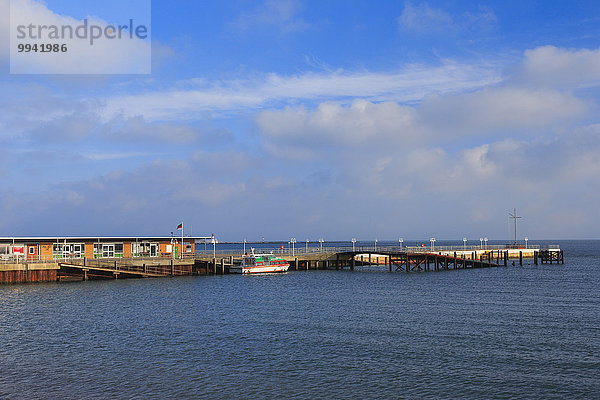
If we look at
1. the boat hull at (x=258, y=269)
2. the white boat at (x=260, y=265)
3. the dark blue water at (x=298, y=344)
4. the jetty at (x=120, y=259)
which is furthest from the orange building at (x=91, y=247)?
the dark blue water at (x=298, y=344)

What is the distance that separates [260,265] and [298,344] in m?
55.1

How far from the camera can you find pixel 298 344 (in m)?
34.0

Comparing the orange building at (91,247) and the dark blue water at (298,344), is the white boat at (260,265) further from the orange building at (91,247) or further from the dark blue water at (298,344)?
the dark blue water at (298,344)

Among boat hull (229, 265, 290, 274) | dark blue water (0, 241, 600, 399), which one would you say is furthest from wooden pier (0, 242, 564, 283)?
dark blue water (0, 241, 600, 399)

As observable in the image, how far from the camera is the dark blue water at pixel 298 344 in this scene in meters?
25.3

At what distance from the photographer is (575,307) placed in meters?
48.9

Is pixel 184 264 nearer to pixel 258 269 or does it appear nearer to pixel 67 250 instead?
pixel 258 269

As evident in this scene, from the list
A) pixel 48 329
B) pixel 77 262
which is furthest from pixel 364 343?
pixel 77 262

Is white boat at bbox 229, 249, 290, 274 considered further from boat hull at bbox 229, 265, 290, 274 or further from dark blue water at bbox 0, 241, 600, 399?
dark blue water at bbox 0, 241, 600, 399

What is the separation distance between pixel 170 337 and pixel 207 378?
10531 mm

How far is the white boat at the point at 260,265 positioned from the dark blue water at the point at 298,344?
991 inches

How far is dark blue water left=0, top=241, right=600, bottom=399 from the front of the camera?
2528cm

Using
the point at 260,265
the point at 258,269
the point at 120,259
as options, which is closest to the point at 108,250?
the point at 120,259

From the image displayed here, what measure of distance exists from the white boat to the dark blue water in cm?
2517
